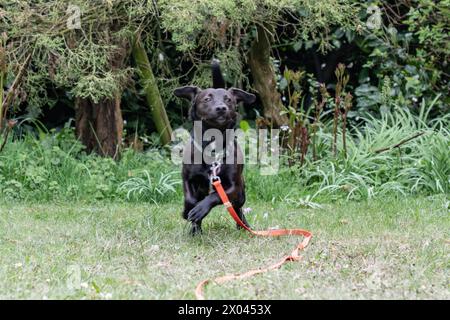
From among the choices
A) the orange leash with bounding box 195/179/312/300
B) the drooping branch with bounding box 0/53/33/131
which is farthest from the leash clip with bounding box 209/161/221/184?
the drooping branch with bounding box 0/53/33/131

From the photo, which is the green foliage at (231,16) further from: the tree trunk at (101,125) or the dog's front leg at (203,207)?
the dog's front leg at (203,207)

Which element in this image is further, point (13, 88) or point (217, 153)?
point (13, 88)

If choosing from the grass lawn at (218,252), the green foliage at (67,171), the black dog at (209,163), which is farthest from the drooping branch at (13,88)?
the black dog at (209,163)

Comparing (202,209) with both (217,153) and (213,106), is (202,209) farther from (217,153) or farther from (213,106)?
(213,106)

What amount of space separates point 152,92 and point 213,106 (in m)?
3.01

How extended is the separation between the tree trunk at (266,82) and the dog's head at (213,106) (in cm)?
258

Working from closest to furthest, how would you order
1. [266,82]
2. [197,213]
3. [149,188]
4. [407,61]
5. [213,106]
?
[197,213]
[213,106]
[149,188]
[266,82]
[407,61]

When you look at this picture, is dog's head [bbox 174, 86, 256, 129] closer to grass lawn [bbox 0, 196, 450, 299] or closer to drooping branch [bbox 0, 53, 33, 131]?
grass lawn [bbox 0, 196, 450, 299]

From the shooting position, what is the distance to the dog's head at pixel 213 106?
4793 mm

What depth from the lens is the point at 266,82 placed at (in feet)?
25.4

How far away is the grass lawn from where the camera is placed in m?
3.49

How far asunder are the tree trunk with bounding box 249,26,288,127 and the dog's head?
8.48 ft

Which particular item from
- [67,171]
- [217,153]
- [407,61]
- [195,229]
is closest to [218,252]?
[195,229]
